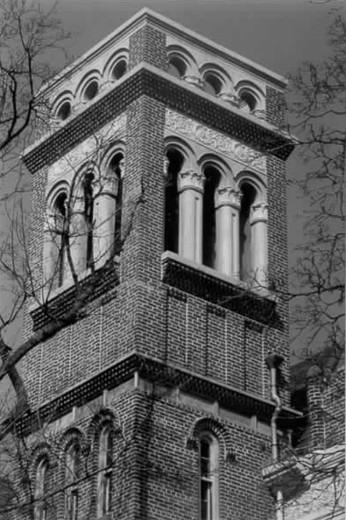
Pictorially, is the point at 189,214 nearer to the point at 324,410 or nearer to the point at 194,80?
the point at 194,80

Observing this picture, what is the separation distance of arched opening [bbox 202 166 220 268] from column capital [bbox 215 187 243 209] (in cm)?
21

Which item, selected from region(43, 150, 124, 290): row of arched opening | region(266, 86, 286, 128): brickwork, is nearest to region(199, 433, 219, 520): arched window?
region(43, 150, 124, 290): row of arched opening

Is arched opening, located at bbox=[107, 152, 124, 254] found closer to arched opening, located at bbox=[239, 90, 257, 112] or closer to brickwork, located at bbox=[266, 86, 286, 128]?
arched opening, located at bbox=[239, 90, 257, 112]

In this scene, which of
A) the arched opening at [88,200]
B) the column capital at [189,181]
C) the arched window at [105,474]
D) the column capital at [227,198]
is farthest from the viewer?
the column capital at [227,198]

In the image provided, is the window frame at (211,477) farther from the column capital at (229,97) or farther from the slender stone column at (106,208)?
the column capital at (229,97)

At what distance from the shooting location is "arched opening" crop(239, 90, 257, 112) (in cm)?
3167

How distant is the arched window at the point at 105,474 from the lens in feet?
85.8

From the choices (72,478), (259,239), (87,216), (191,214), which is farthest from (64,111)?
(72,478)

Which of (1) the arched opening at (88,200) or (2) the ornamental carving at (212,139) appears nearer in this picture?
(1) the arched opening at (88,200)

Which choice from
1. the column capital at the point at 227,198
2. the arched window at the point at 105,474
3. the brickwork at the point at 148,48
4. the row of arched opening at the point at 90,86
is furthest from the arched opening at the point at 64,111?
the arched window at the point at 105,474

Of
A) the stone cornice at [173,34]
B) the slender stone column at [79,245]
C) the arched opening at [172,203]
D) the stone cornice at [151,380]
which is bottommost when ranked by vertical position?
the stone cornice at [151,380]

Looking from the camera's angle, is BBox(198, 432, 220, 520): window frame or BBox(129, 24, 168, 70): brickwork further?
BBox(129, 24, 168, 70): brickwork

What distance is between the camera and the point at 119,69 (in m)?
30.9

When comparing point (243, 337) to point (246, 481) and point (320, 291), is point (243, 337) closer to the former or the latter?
point (246, 481)
